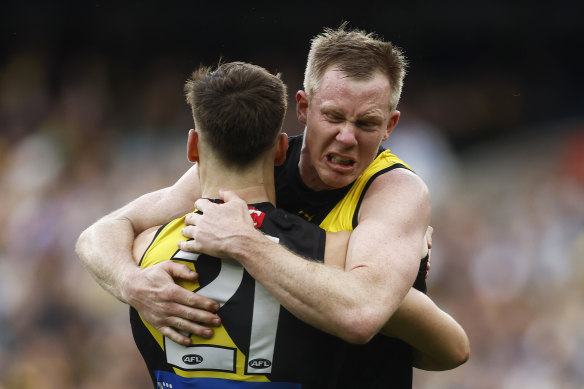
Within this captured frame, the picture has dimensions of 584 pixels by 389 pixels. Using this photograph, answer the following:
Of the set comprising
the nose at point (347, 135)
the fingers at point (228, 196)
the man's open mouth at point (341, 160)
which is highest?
the nose at point (347, 135)

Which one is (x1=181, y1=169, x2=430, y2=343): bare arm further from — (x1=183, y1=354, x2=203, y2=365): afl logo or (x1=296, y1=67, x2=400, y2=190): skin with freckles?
(x1=296, y1=67, x2=400, y2=190): skin with freckles

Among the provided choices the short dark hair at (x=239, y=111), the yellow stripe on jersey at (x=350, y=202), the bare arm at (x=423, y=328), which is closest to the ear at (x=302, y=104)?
the yellow stripe on jersey at (x=350, y=202)

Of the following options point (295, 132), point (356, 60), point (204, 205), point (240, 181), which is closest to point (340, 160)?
point (356, 60)

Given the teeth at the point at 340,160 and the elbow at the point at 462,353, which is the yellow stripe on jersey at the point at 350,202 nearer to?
the teeth at the point at 340,160

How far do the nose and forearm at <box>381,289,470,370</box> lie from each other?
2.30 feet

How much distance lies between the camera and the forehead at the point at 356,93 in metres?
3.56

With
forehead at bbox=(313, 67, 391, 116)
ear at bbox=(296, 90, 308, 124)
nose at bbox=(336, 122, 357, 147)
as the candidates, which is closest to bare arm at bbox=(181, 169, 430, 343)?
nose at bbox=(336, 122, 357, 147)

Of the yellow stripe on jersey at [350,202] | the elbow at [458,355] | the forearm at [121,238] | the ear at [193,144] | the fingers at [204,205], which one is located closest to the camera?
the fingers at [204,205]

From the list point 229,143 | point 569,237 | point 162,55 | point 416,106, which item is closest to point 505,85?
point 416,106

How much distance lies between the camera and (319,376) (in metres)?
3.06

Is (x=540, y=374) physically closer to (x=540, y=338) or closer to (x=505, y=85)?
(x=540, y=338)

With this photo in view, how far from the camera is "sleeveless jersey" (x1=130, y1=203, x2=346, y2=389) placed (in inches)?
118

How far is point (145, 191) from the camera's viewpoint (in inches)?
405

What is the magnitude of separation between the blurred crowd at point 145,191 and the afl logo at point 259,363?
20.2ft
